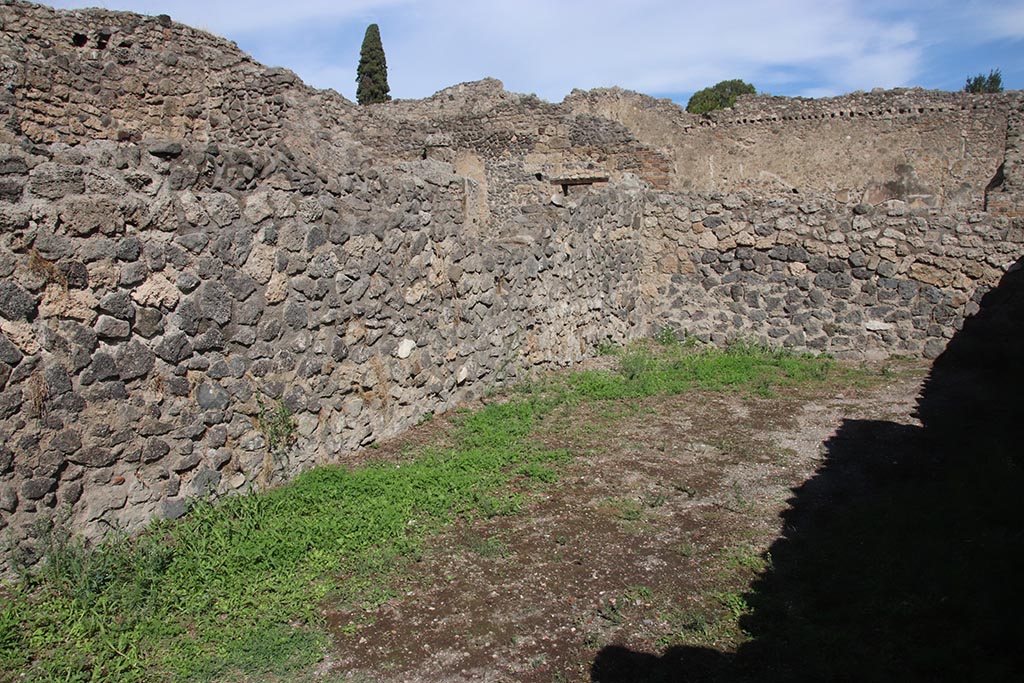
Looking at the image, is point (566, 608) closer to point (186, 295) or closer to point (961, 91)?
point (186, 295)

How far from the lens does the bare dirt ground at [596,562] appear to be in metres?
3.31

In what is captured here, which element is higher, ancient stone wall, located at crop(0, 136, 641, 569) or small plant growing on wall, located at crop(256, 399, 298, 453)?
ancient stone wall, located at crop(0, 136, 641, 569)

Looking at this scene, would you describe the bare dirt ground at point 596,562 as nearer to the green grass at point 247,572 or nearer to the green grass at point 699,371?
the green grass at point 247,572

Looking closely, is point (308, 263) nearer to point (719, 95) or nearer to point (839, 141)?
point (839, 141)

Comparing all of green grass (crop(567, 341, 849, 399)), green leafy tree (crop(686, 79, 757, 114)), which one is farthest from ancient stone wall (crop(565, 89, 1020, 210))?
green leafy tree (crop(686, 79, 757, 114))

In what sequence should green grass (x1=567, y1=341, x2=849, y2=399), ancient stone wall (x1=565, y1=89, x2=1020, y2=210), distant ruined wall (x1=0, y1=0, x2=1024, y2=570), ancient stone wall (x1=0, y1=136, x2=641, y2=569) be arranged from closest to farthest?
ancient stone wall (x1=0, y1=136, x2=641, y2=569), distant ruined wall (x1=0, y1=0, x2=1024, y2=570), green grass (x1=567, y1=341, x2=849, y2=399), ancient stone wall (x1=565, y1=89, x2=1020, y2=210)

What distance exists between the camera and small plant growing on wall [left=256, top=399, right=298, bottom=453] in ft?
15.6

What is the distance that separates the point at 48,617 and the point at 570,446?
11.4ft

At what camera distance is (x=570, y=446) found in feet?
19.1

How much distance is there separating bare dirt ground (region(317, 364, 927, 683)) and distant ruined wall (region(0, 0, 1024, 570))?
114cm

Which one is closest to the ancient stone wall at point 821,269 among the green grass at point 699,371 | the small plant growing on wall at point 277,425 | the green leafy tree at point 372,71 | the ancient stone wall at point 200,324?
the green grass at point 699,371

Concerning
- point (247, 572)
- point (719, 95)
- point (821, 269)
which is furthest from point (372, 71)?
point (247, 572)

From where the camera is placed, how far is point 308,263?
201 inches

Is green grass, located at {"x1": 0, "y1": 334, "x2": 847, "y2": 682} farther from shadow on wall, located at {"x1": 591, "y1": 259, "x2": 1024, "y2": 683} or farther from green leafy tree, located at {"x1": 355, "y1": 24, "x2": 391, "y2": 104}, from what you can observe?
green leafy tree, located at {"x1": 355, "y1": 24, "x2": 391, "y2": 104}
